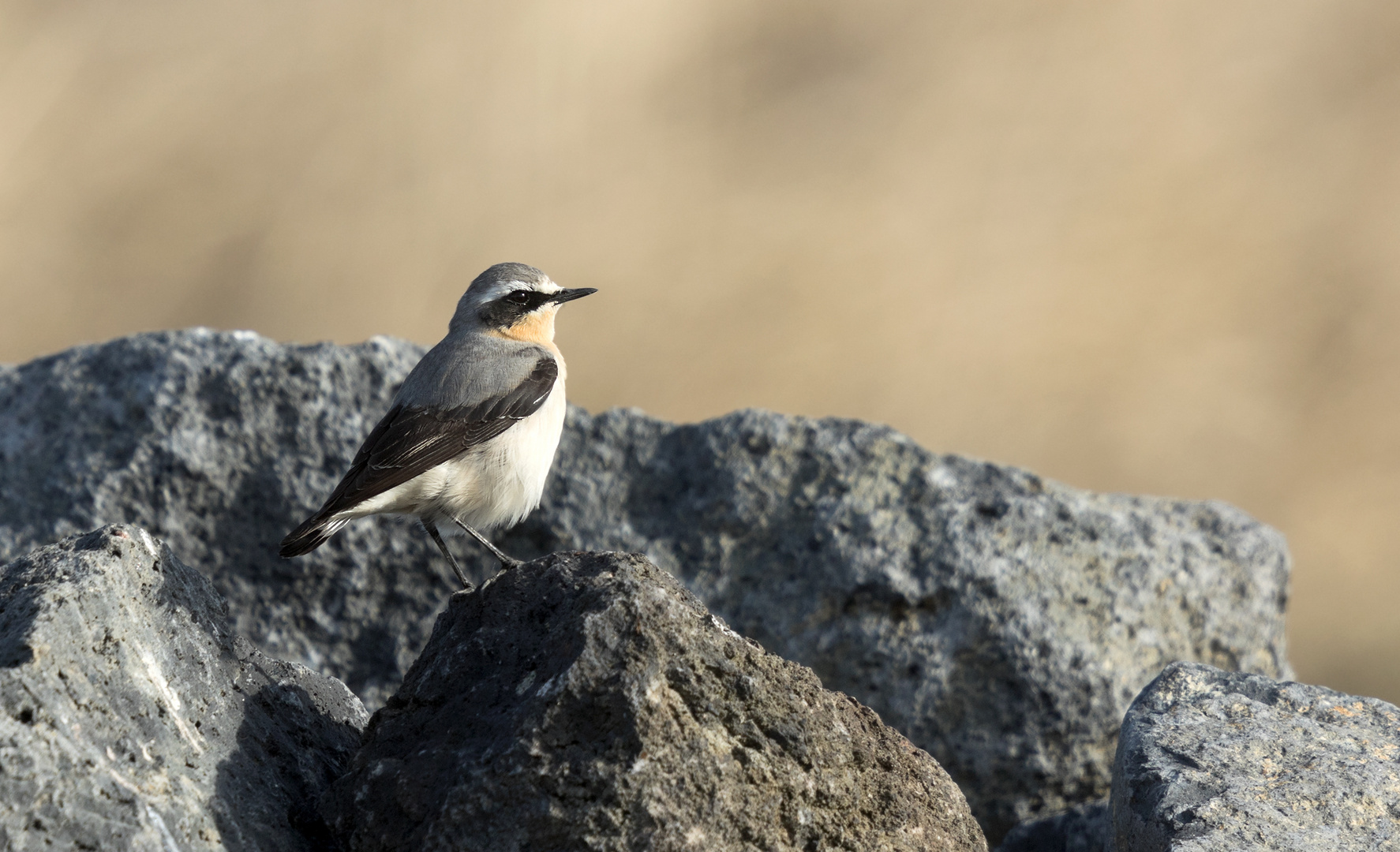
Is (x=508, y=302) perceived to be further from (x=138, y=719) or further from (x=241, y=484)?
(x=138, y=719)

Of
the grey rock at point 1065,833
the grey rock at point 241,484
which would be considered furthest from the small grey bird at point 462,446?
the grey rock at point 1065,833

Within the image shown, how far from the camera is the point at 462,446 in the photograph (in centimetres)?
592

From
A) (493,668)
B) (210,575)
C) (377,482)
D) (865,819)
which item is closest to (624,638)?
(493,668)

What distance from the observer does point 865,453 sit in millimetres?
7074

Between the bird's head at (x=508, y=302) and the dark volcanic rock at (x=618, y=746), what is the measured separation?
292 centimetres

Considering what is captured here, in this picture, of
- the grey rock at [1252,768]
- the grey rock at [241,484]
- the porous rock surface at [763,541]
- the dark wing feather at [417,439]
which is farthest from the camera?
the grey rock at [241,484]

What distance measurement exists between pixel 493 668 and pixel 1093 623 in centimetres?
401

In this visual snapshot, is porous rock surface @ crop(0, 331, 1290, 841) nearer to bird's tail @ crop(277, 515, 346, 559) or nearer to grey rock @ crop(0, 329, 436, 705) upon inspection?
grey rock @ crop(0, 329, 436, 705)

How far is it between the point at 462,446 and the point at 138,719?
2.50 meters

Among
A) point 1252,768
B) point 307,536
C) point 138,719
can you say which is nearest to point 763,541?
point 307,536

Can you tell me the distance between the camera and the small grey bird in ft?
18.1

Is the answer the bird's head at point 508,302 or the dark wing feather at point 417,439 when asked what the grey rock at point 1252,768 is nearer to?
the dark wing feather at point 417,439

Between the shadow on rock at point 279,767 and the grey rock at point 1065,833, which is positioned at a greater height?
the grey rock at point 1065,833

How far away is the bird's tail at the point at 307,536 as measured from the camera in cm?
523
